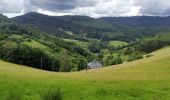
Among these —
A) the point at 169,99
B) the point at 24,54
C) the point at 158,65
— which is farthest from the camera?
the point at 24,54

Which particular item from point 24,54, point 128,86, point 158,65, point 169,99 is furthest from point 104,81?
point 24,54

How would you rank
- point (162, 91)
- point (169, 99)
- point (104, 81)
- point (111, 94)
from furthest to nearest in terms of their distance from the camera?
point (104, 81) < point (162, 91) < point (111, 94) < point (169, 99)

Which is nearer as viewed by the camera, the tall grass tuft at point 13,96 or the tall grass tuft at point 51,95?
the tall grass tuft at point 13,96

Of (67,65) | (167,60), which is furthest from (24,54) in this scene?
(167,60)

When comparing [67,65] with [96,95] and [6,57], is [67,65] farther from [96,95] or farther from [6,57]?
[96,95]

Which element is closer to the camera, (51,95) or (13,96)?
(13,96)

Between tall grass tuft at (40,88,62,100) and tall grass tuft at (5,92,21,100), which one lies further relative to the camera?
tall grass tuft at (40,88,62,100)

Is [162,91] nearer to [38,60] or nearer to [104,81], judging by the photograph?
[104,81]

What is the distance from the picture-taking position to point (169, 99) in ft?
141

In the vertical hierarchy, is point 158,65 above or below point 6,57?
above

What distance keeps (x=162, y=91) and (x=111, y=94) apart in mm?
7396

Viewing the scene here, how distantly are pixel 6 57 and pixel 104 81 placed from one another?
388 ft

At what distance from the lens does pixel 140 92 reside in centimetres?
4781

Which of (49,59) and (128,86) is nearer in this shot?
(128,86)
